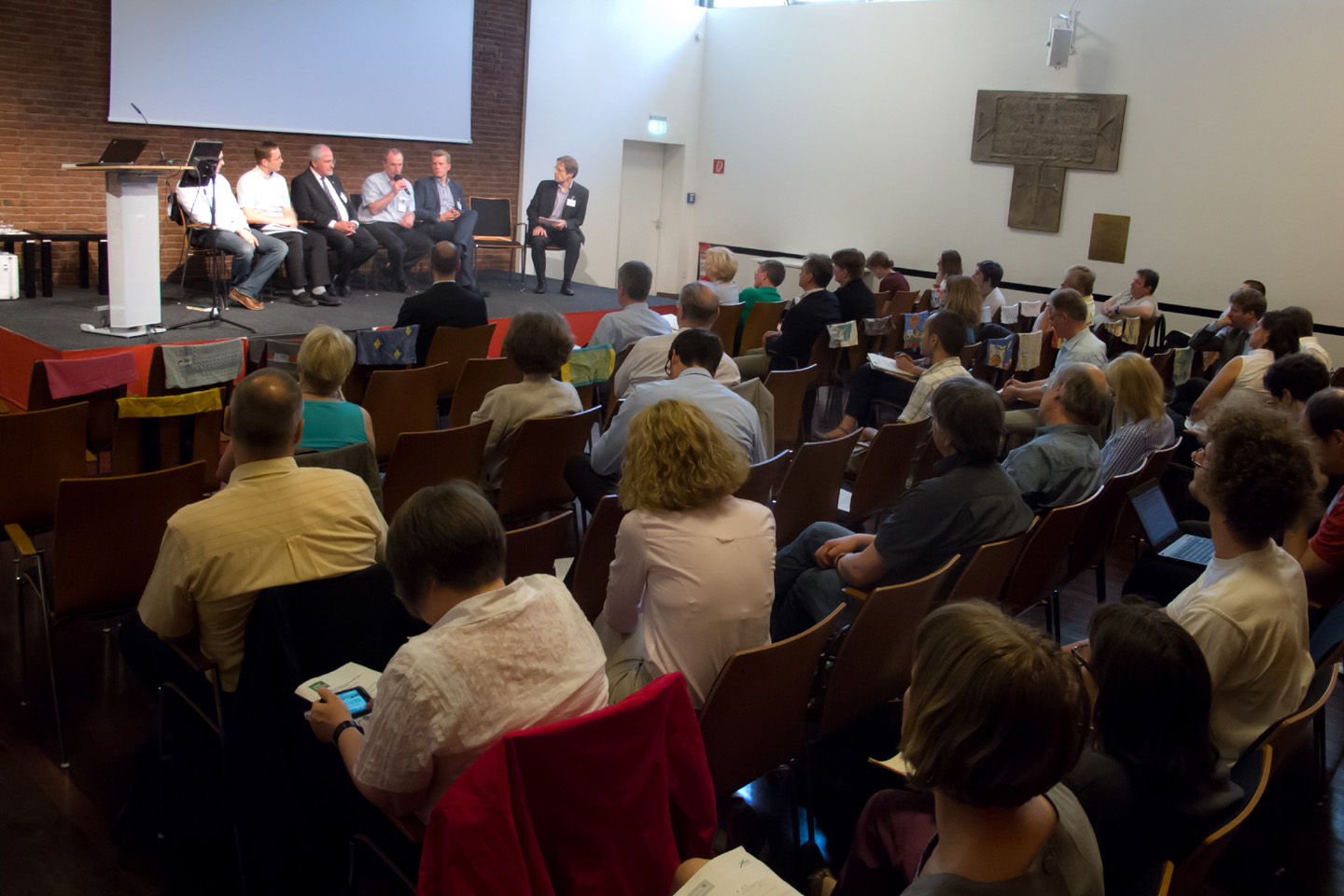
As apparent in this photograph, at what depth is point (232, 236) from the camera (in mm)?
7895

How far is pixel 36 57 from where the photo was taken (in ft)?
25.7

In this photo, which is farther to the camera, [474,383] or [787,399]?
[787,399]

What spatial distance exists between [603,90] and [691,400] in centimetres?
944

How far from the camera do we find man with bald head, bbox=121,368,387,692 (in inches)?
90.5

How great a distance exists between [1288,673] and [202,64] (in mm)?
9143

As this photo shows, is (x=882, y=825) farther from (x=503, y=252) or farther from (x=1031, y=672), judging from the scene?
(x=503, y=252)

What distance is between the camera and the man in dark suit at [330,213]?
8.84 meters

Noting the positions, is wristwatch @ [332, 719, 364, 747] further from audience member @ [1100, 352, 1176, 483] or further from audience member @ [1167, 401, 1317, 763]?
audience member @ [1100, 352, 1176, 483]

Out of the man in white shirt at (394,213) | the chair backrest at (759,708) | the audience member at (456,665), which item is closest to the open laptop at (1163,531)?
the chair backrest at (759,708)

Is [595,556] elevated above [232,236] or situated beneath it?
situated beneath

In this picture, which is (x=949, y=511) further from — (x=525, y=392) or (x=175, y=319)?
(x=175, y=319)

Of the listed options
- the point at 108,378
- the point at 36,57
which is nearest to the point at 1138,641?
the point at 108,378

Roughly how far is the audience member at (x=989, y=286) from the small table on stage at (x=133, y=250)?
19.6 ft

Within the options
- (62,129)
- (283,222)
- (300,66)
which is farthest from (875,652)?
(300,66)
